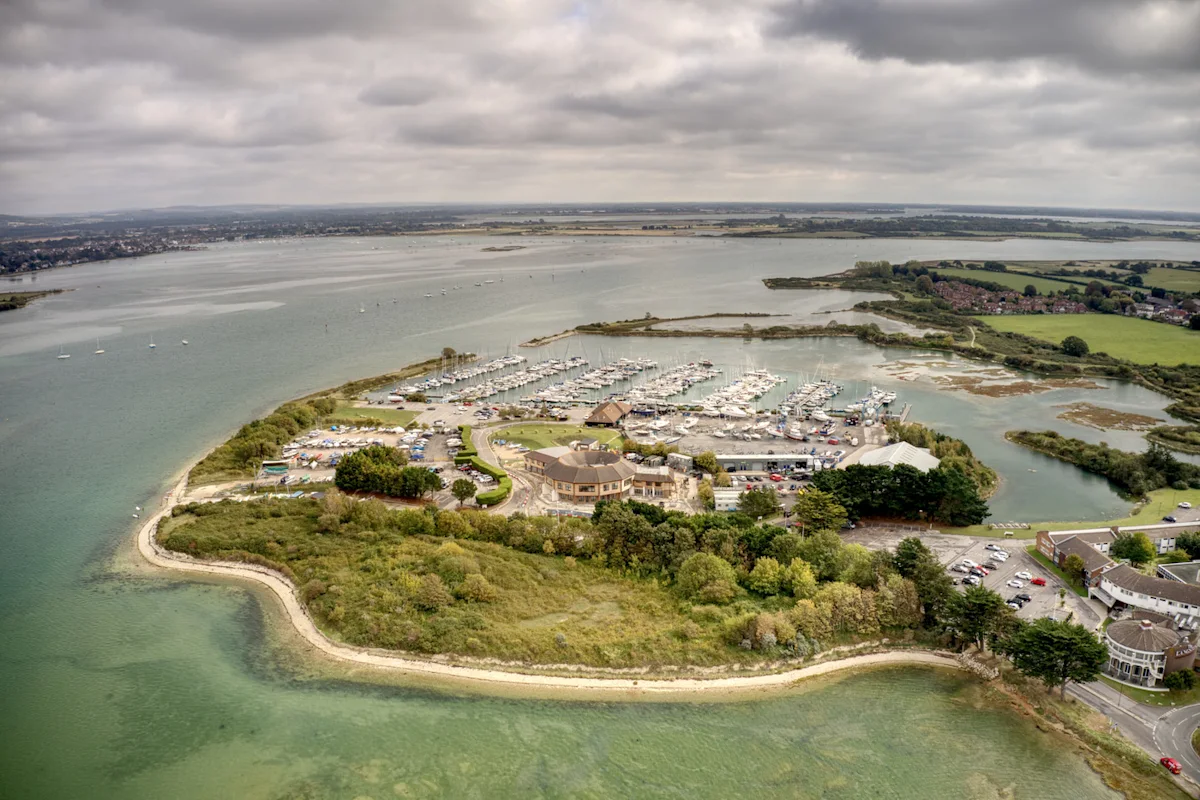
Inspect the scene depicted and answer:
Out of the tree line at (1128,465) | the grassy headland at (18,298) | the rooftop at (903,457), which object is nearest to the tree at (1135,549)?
the rooftop at (903,457)

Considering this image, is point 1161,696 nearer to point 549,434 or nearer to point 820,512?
point 820,512

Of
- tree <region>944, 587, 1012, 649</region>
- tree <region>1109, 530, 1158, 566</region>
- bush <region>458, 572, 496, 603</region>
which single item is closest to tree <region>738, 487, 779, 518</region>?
tree <region>944, 587, 1012, 649</region>

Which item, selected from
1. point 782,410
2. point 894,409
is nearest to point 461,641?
point 782,410

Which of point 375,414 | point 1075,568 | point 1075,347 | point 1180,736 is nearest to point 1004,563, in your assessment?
point 1075,568

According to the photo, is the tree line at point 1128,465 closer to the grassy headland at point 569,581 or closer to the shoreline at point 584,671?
the grassy headland at point 569,581

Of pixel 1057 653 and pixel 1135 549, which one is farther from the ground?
pixel 1135 549

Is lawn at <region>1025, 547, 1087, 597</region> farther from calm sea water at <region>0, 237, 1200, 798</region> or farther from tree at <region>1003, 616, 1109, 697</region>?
calm sea water at <region>0, 237, 1200, 798</region>
